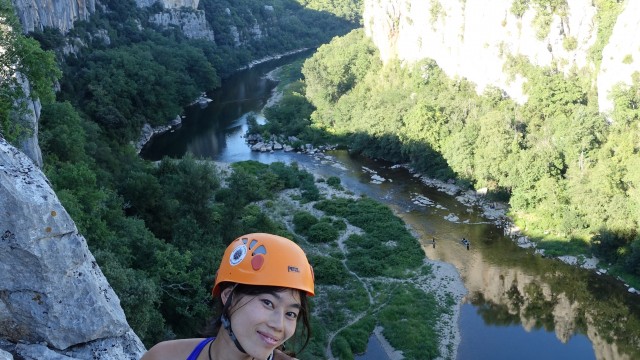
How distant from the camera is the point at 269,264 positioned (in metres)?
3.03

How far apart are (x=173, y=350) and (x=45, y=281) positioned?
4159 mm

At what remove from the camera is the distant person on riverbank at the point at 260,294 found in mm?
3035

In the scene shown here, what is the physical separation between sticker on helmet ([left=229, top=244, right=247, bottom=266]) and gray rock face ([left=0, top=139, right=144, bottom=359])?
460 centimetres

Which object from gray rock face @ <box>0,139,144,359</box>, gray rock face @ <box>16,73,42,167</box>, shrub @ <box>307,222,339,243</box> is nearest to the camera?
gray rock face @ <box>0,139,144,359</box>

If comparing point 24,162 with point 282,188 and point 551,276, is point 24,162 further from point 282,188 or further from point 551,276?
point 282,188

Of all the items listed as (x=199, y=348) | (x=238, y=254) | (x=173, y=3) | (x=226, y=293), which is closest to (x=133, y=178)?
(x=199, y=348)

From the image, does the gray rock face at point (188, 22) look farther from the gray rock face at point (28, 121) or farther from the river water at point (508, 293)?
the gray rock face at point (28, 121)

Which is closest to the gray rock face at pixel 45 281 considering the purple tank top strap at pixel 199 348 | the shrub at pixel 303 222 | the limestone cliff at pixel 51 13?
the purple tank top strap at pixel 199 348

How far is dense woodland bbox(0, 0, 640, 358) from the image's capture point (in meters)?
19.2

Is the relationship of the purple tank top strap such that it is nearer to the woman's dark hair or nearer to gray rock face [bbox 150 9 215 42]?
the woman's dark hair

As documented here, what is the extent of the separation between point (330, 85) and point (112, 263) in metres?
53.3

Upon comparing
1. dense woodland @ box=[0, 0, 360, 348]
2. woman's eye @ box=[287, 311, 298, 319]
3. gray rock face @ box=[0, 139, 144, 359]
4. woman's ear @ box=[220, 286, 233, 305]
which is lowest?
dense woodland @ box=[0, 0, 360, 348]

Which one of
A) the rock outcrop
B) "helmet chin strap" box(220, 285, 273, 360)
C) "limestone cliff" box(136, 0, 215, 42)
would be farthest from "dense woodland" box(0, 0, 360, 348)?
"limestone cliff" box(136, 0, 215, 42)

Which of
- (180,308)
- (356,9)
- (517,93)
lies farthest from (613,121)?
(356,9)
